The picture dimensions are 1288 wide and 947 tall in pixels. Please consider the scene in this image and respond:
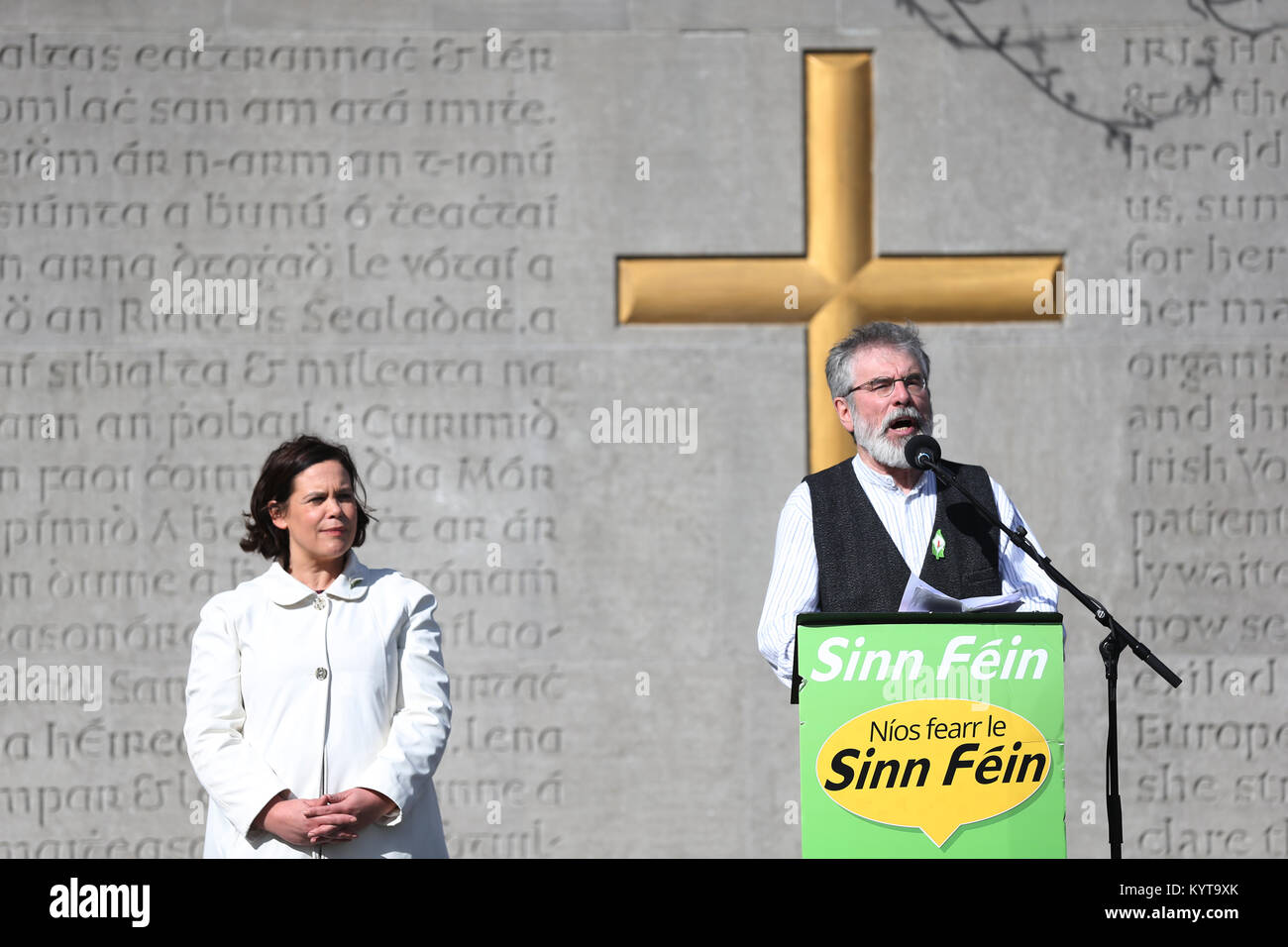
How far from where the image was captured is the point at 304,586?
10.2 feet

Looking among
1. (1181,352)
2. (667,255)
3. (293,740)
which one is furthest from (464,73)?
(293,740)

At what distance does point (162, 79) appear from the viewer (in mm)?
5555

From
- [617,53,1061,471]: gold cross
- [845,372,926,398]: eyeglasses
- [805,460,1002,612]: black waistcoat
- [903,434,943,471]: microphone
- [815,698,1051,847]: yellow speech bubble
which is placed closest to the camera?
[815,698,1051,847]: yellow speech bubble

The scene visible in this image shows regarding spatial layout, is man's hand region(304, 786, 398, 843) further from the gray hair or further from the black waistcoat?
the gray hair

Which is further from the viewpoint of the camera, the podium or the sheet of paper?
the sheet of paper

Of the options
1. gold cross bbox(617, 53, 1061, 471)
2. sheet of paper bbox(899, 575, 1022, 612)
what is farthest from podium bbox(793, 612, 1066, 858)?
gold cross bbox(617, 53, 1061, 471)

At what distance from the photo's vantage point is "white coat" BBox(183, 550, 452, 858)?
2.98 meters

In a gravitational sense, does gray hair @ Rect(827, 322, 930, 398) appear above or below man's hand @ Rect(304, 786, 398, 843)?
above

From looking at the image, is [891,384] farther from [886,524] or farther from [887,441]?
[886,524]

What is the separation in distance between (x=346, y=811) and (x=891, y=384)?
148 cm

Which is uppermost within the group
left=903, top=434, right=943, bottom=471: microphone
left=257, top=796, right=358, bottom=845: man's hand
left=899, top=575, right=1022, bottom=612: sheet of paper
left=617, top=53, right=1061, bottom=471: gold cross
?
left=617, top=53, right=1061, bottom=471: gold cross

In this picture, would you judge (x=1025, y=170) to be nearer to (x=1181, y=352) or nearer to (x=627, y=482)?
(x=1181, y=352)

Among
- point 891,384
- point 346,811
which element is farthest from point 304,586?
point 891,384

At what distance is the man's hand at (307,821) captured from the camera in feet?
9.57
